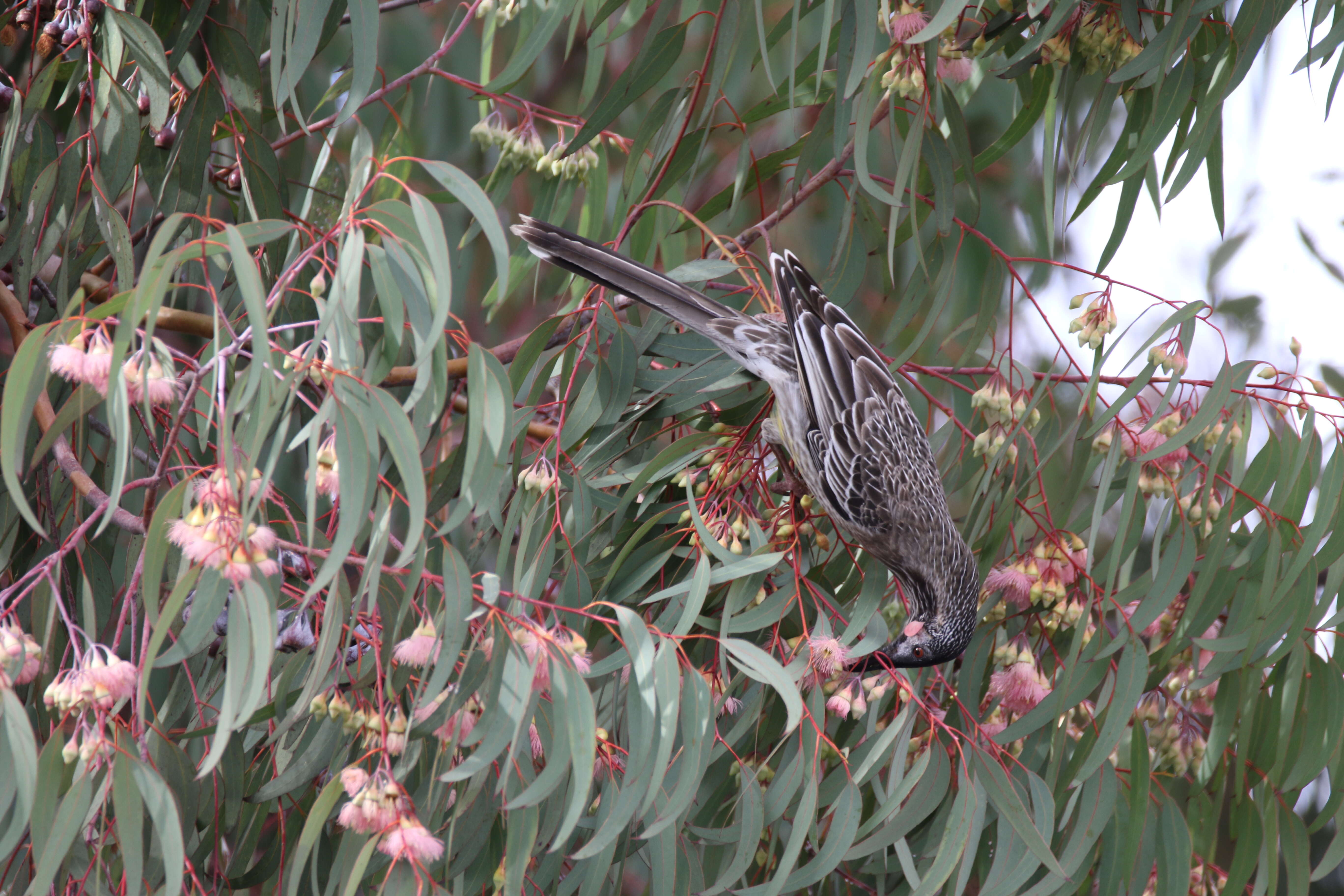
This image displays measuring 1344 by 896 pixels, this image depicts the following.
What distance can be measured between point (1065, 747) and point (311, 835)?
4.42ft

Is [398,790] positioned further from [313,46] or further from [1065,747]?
[1065,747]

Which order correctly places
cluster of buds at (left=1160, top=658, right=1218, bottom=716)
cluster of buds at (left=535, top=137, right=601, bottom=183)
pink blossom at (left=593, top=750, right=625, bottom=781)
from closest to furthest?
pink blossom at (left=593, top=750, right=625, bottom=781) < cluster of buds at (left=1160, top=658, right=1218, bottom=716) < cluster of buds at (left=535, top=137, right=601, bottom=183)

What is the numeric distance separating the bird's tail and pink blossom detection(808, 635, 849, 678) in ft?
2.23

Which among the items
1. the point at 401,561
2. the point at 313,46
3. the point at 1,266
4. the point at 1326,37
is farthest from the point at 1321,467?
the point at 1,266

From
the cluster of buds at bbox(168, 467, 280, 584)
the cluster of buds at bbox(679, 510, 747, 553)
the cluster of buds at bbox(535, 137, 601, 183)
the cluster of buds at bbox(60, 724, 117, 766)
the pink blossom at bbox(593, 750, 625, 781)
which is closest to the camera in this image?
the cluster of buds at bbox(168, 467, 280, 584)

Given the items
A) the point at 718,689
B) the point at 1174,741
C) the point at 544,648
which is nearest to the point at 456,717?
the point at 544,648

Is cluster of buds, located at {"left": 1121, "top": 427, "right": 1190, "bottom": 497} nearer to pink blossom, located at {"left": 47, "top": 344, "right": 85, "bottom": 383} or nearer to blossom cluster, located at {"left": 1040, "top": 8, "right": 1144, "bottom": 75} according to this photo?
blossom cluster, located at {"left": 1040, "top": 8, "right": 1144, "bottom": 75}

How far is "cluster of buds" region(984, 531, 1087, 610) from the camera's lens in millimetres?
1796

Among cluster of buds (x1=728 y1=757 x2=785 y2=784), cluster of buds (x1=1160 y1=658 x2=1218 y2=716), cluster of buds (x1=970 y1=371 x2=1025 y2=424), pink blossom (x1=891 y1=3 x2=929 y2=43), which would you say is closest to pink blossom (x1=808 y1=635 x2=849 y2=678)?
cluster of buds (x1=728 y1=757 x2=785 y2=784)

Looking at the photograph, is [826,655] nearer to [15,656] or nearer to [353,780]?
[353,780]

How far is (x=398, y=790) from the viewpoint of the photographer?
1291mm

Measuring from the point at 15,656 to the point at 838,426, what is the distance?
1.47 m

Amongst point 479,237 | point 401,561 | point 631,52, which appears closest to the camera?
point 401,561

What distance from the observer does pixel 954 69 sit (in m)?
1.85
